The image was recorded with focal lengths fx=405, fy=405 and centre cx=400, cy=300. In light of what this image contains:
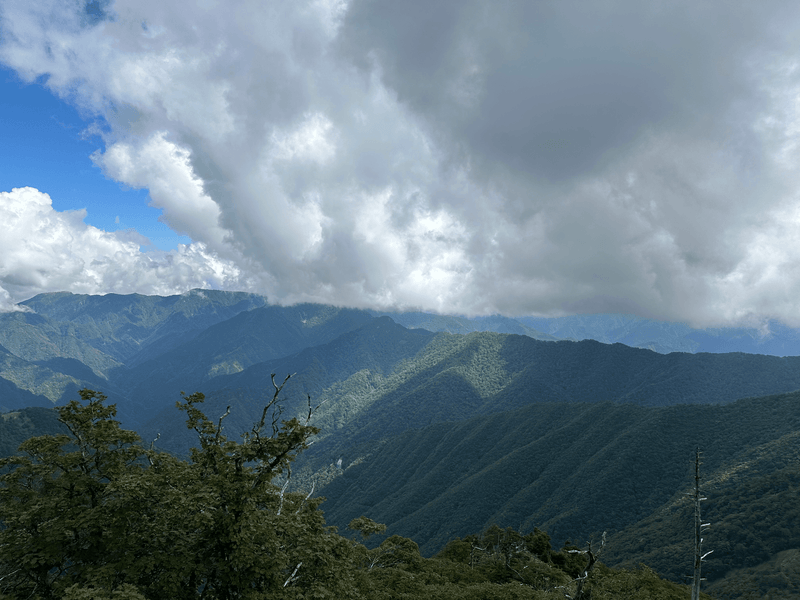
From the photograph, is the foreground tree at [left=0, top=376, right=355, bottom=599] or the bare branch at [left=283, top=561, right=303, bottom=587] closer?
the foreground tree at [left=0, top=376, right=355, bottom=599]

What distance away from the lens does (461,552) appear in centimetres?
9056

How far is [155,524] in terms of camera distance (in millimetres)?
20484

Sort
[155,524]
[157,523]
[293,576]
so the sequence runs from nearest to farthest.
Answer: [155,524] < [157,523] < [293,576]

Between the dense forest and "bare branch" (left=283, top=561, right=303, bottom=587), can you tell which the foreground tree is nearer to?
the dense forest

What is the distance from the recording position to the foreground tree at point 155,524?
19.0 meters

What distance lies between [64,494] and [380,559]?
53362 millimetres

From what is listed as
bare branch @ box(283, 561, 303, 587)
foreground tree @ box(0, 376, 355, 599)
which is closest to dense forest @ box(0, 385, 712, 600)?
foreground tree @ box(0, 376, 355, 599)

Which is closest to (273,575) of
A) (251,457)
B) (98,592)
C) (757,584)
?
(251,457)

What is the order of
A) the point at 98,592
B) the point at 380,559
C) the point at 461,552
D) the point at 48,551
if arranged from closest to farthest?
1. the point at 98,592
2. the point at 48,551
3. the point at 380,559
4. the point at 461,552

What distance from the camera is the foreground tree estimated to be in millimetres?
18953

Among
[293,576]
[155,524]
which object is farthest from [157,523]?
[293,576]

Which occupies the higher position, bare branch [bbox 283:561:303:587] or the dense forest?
the dense forest

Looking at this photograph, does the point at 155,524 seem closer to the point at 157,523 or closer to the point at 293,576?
the point at 157,523

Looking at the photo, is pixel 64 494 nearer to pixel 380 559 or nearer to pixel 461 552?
pixel 380 559
